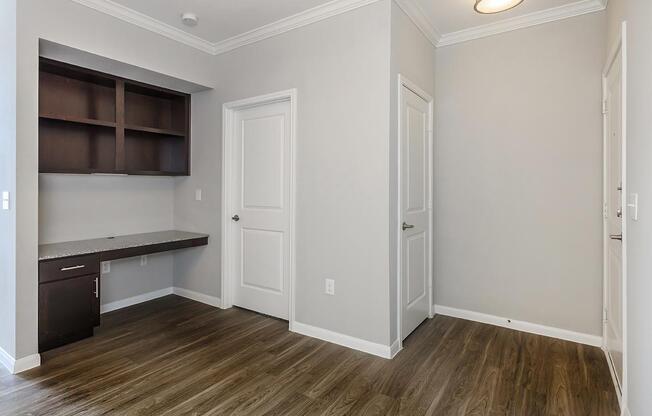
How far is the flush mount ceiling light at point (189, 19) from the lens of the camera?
116 inches

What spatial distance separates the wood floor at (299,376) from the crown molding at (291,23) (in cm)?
256

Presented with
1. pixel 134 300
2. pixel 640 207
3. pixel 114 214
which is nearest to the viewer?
pixel 640 207

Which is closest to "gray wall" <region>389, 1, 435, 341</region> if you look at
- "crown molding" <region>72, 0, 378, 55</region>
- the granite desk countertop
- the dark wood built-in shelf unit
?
"crown molding" <region>72, 0, 378, 55</region>

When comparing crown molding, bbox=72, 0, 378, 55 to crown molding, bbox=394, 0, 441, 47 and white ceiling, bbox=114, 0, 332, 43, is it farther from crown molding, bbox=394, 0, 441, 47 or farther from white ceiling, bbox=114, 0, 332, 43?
crown molding, bbox=394, 0, 441, 47

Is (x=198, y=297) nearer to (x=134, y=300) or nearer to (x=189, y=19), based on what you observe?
(x=134, y=300)

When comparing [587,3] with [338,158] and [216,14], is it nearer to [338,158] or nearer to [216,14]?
[338,158]

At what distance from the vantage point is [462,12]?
2908 mm

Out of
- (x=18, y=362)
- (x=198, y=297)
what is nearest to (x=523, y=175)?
(x=198, y=297)

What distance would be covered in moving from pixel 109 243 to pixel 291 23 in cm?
244

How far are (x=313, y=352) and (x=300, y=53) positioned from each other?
2.38 metres

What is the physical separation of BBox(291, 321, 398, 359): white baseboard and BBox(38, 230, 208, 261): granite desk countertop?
56.7 inches

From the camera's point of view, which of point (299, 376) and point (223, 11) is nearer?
point (299, 376)

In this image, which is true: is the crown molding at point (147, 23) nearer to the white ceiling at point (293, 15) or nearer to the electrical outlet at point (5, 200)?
the white ceiling at point (293, 15)

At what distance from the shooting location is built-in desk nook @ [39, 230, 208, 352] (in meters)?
2.61
